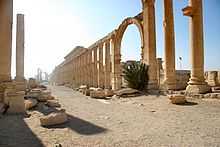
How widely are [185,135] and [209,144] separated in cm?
68

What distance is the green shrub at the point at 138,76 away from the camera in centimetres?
1420

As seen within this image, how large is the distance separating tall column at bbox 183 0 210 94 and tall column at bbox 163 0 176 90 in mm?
2857

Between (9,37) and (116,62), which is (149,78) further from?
(9,37)

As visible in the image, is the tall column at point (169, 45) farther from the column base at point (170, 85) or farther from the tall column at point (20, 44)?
the tall column at point (20, 44)

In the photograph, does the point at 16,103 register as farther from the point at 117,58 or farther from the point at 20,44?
the point at 117,58

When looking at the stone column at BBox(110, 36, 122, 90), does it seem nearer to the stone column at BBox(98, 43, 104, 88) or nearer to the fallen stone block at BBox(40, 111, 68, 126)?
the stone column at BBox(98, 43, 104, 88)

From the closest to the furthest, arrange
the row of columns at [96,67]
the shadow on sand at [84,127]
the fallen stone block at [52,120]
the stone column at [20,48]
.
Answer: the shadow on sand at [84,127] < the fallen stone block at [52,120] < the stone column at [20,48] < the row of columns at [96,67]

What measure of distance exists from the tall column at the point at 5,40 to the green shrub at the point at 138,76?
727 cm

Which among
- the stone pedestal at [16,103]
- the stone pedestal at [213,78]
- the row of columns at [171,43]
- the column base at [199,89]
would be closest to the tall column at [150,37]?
the row of columns at [171,43]

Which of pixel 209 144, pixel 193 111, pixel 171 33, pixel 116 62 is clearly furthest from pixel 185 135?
pixel 116 62

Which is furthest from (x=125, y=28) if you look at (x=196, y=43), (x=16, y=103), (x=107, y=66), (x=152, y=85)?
(x=16, y=103)

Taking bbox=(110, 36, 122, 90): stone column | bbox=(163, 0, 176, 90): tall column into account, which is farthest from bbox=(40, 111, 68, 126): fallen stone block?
bbox=(110, 36, 122, 90): stone column

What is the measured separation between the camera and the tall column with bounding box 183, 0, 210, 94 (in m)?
10.5

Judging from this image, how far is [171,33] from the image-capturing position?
13953 millimetres
